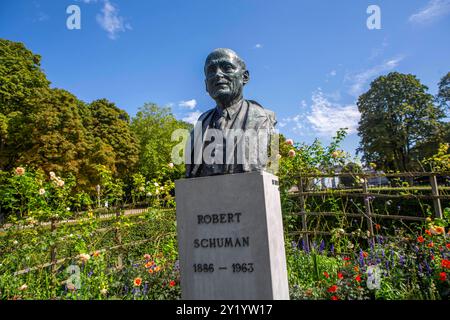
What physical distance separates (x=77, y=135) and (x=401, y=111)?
25035 millimetres

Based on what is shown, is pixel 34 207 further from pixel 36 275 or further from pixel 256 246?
pixel 256 246

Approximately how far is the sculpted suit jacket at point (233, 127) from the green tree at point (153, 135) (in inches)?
923

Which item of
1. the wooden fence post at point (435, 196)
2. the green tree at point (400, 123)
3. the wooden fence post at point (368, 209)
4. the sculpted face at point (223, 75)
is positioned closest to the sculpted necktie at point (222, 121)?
the sculpted face at point (223, 75)

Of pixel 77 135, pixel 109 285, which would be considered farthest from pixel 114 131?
pixel 109 285

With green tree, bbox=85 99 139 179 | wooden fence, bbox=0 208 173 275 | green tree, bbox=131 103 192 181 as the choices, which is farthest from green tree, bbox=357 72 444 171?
wooden fence, bbox=0 208 173 275

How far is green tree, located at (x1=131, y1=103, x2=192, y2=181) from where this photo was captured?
27.4 meters

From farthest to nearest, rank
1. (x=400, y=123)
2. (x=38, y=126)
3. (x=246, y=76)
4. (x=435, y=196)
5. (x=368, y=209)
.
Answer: (x=400, y=123), (x=38, y=126), (x=368, y=209), (x=435, y=196), (x=246, y=76)

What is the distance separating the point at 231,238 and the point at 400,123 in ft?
89.6

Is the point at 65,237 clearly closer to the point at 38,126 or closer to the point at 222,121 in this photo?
the point at 222,121

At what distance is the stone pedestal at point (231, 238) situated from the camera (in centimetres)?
266

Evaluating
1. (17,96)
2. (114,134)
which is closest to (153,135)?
(114,134)

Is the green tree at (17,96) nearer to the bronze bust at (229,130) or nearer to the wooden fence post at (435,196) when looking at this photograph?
the bronze bust at (229,130)

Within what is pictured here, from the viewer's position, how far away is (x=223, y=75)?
313 cm
